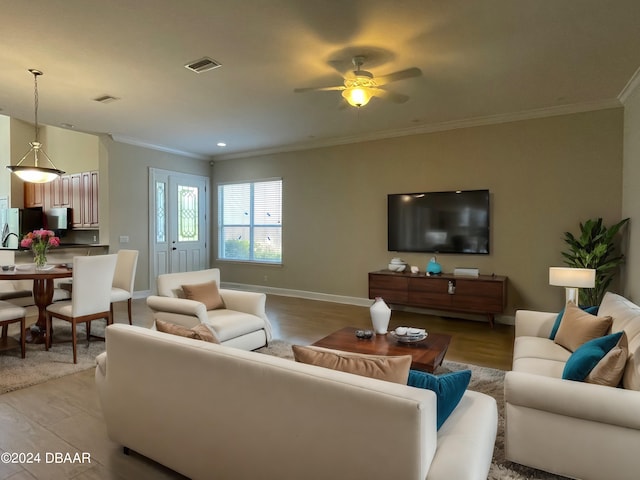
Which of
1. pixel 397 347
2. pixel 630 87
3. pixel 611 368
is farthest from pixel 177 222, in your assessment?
pixel 630 87

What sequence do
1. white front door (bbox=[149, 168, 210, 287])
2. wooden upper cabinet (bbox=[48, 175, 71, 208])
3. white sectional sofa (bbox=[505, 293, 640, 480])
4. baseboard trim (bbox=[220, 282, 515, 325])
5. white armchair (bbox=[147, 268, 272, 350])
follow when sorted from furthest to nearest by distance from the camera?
wooden upper cabinet (bbox=[48, 175, 71, 208]) < white front door (bbox=[149, 168, 210, 287]) < baseboard trim (bbox=[220, 282, 515, 325]) < white armchair (bbox=[147, 268, 272, 350]) < white sectional sofa (bbox=[505, 293, 640, 480])

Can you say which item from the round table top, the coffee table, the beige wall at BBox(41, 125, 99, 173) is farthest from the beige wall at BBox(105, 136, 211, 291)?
the coffee table

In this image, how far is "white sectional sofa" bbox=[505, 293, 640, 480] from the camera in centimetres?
170

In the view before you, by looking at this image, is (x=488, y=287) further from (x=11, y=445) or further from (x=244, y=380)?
(x=11, y=445)

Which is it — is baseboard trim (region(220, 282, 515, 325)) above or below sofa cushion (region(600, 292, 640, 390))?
below

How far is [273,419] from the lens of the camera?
140 cm

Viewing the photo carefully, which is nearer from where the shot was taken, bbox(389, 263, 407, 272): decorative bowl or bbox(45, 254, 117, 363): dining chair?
bbox(45, 254, 117, 363): dining chair

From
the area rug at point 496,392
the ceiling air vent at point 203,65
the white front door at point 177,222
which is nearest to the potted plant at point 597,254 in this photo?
the area rug at point 496,392

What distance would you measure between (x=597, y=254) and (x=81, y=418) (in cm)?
528

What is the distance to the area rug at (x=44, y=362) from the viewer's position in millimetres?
3098

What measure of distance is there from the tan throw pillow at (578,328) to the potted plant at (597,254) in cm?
190

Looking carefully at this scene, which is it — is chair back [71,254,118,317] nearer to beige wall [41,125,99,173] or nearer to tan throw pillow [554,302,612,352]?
beige wall [41,125,99,173]

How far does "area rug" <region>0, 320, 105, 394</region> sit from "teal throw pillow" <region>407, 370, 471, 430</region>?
3.27 metres

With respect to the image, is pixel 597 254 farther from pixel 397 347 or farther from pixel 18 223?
pixel 18 223
